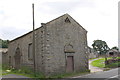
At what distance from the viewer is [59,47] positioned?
1694 centimetres

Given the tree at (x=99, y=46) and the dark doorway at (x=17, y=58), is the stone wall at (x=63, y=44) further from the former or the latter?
the tree at (x=99, y=46)

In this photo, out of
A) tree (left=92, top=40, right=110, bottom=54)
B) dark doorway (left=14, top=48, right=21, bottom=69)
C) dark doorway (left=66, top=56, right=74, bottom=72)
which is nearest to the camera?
dark doorway (left=66, top=56, right=74, bottom=72)

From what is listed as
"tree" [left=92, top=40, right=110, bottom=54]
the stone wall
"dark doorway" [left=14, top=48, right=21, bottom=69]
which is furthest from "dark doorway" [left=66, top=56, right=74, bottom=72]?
"tree" [left=92, top=40, right=110, bottom=54]

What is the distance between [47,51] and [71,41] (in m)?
4.13

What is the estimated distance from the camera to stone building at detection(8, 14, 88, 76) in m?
15.9

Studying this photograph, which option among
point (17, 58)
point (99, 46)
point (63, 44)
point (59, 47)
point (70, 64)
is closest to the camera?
point (59, 47)

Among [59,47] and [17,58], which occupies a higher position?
[59,47]

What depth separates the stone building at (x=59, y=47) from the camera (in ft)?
52.2

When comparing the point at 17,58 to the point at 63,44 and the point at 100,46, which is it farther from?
the point at 100,46

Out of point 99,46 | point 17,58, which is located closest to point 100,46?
point 99,46

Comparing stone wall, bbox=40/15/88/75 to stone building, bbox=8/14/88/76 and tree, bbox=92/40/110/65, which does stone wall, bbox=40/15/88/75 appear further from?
tree, bbox=92/40/110/65

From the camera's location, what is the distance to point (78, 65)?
60.4 feet

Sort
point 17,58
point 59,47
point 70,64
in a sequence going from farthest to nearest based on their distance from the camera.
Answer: point 17,58, point 70,64, point 59,47

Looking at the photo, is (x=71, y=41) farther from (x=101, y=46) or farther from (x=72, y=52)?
(x=101, y=46)
